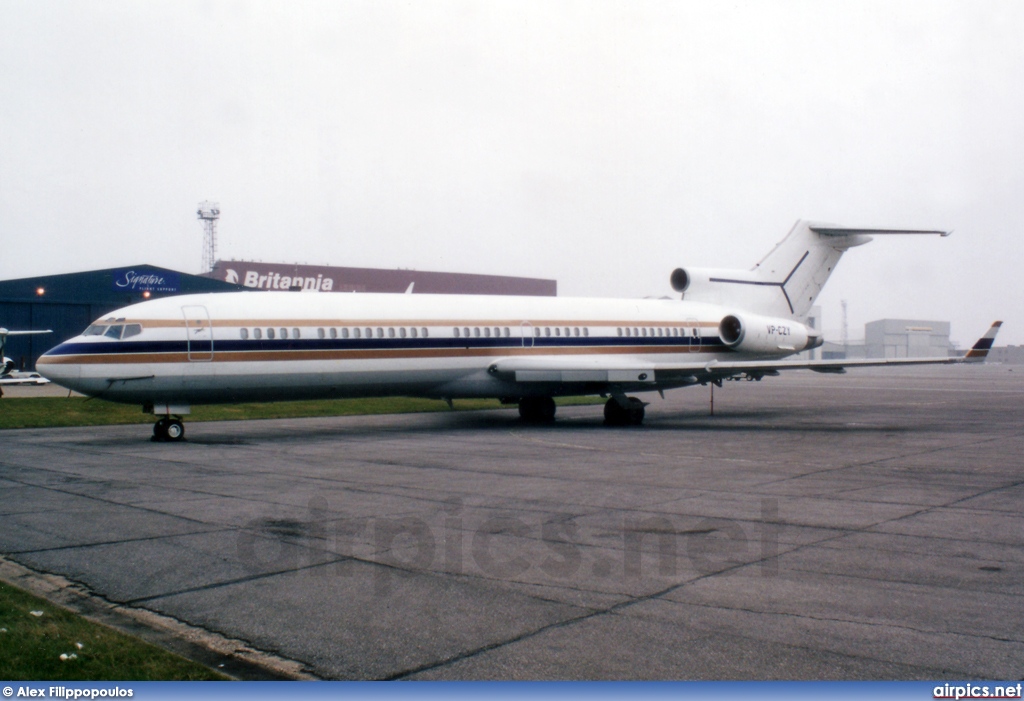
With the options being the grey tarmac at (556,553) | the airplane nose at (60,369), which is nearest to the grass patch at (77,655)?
the grey tarmac at (556,553)

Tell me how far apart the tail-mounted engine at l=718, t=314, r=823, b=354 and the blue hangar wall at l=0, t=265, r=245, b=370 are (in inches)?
1233

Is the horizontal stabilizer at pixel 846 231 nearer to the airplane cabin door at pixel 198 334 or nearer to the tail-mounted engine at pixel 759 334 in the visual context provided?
the tail-mounted engine at pixel 759 334

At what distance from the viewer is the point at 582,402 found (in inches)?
1391

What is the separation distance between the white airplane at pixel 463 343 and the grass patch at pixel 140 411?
555 cm

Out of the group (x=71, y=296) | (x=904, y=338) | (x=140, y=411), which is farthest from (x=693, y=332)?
(x=904, y=338)

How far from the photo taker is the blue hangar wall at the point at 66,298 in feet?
150

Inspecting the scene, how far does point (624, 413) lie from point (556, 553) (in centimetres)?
1569

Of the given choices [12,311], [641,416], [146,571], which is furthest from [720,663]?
[12,311]

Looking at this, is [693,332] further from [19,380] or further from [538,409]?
[19,380]

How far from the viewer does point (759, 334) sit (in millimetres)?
26172

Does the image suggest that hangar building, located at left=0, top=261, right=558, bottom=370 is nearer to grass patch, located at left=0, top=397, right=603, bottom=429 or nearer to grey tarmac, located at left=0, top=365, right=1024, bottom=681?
grass patch, located at left=0, top=397, right=603, bottom=429

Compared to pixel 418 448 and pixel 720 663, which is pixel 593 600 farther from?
pixel 418 448

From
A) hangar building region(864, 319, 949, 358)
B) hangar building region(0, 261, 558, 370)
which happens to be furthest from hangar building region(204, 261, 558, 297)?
hangar building region(864, 319, 949, 358)

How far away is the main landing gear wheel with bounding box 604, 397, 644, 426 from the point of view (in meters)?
23.6
